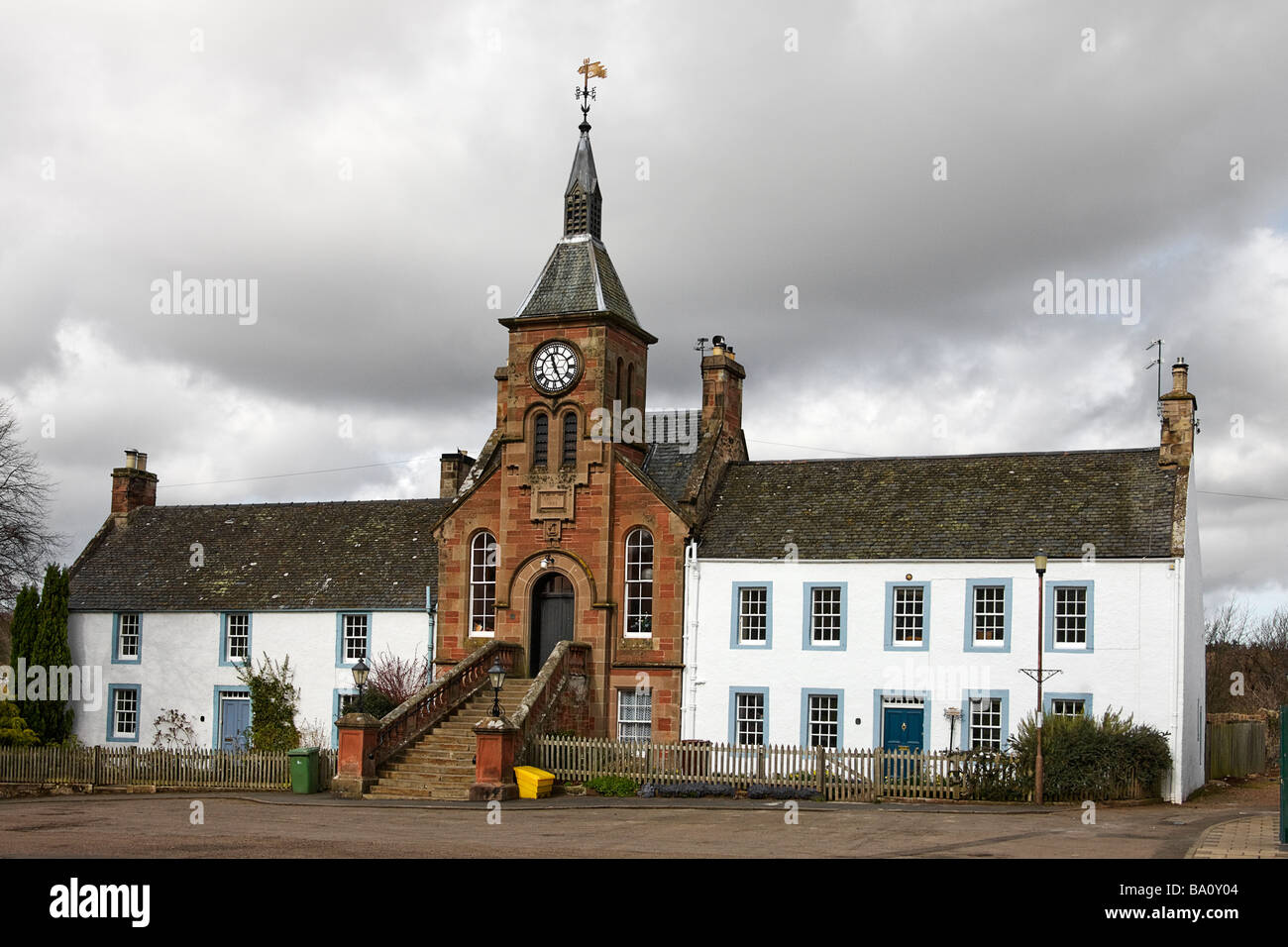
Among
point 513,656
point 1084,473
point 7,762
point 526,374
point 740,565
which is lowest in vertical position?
point 7,762

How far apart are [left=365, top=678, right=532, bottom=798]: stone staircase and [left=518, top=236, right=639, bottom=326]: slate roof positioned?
11160mm

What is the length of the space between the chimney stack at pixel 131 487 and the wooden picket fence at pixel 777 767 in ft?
74.3

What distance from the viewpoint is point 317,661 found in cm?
4178

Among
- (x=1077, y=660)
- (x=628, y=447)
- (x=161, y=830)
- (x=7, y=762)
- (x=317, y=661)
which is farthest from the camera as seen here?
(x=317, y=661)

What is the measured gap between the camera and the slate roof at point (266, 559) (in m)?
42.4

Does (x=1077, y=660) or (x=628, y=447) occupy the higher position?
(x=628, y=447)

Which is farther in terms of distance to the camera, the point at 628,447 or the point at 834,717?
the point at 628,447

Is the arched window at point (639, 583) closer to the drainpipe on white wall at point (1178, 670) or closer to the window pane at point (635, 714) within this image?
the window pane at point (635, 714)

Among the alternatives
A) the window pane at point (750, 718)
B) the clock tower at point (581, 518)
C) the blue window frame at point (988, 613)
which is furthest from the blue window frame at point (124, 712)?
the blue window frame at point (988, 613)

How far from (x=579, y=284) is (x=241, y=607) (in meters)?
14.5

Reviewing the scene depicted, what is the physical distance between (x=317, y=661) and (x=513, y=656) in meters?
7.33
